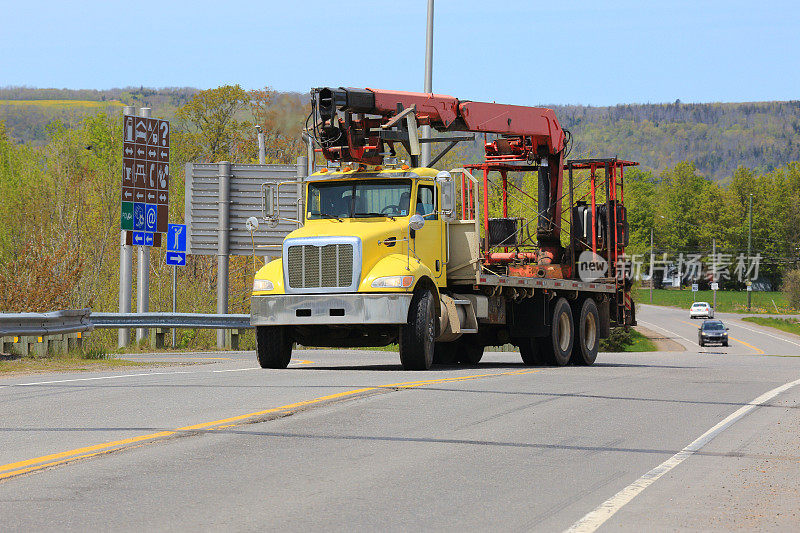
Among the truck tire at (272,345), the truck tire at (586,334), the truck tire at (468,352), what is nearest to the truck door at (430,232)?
the truck tire at (272,345)

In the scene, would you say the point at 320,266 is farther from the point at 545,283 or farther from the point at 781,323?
the point at 781,323

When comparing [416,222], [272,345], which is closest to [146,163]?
[272,345]

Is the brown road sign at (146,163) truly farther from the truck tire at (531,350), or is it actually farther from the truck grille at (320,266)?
the truck grille at (320,266)

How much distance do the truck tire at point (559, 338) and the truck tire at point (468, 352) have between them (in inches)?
63.8

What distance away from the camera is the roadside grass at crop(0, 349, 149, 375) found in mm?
18297

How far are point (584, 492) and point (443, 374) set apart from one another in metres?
9.39

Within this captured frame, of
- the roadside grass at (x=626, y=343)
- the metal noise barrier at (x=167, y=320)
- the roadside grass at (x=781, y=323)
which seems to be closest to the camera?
the metal noise barrier at (x=167, y=320)

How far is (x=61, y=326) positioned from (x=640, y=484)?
50.3ft

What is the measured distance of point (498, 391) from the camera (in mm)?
14102

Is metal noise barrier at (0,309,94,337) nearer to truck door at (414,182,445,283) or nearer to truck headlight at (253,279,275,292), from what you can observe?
truck headlight at (253,279,275,292)

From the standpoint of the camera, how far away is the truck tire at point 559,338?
2177 cm

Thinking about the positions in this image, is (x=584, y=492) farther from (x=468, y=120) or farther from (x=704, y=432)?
(x=468, y=120)

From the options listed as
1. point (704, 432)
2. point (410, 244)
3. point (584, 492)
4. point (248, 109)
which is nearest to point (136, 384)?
point (410, 244)

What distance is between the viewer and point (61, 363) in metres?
19.8
